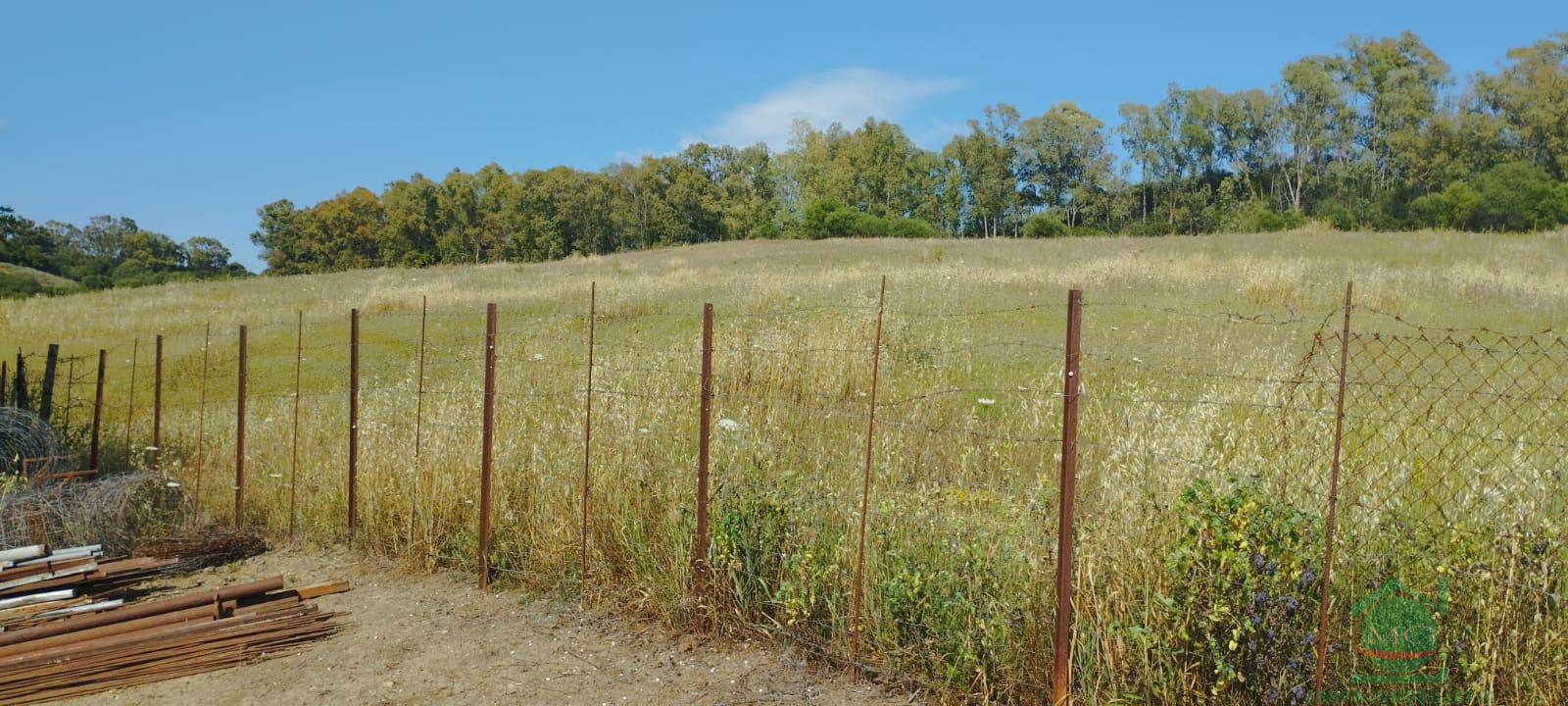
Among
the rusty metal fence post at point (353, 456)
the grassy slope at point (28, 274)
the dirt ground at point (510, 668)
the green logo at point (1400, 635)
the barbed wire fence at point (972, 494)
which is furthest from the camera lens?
the grassy slope at point (28, 274)

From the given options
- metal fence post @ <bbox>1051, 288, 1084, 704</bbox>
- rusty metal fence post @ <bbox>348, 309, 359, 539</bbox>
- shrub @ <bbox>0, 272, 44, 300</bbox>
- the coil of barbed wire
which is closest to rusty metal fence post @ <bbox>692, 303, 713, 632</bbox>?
metal fence post @ <bbox>1051, 288, 1084, 704</bbox>

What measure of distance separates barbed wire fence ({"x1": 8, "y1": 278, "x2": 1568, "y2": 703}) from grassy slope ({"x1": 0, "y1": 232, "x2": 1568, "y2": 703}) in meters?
0.03

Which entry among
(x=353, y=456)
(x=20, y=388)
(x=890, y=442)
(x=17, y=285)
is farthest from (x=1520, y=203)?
(x=17, y=285)

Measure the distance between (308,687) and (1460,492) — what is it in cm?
548

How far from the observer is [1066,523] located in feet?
12.6

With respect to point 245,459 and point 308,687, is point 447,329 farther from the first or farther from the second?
point 308,687

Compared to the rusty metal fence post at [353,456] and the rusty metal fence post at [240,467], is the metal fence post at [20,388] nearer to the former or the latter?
the rusty metal fence post at [240,467]

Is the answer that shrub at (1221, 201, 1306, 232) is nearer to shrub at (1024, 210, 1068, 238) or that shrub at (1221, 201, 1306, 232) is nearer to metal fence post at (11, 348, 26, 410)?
shrub at (1024, 210, 1068, 238)

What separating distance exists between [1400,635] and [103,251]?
107556 mm

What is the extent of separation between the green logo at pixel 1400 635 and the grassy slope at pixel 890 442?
143 mm

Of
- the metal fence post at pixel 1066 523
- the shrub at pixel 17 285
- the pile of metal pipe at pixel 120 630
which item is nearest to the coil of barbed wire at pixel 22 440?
the pile of metal pipe at pixel 120 630

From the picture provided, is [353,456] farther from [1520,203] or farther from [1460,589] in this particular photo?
[1520,203]

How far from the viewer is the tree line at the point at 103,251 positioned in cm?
6888

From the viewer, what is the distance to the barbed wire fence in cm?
361
